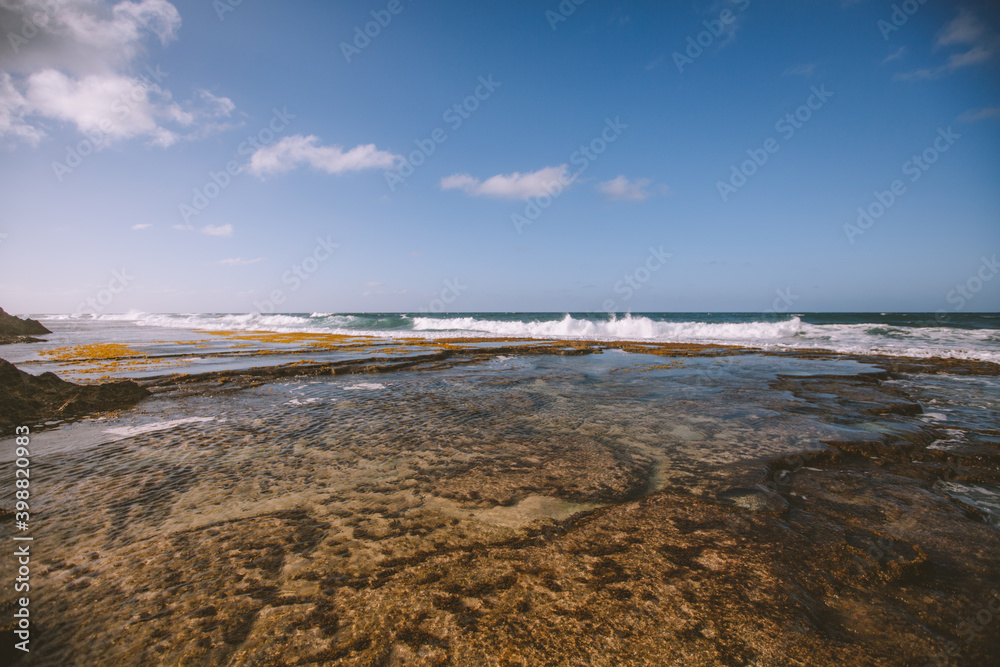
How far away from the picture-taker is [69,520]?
3160 millimetres

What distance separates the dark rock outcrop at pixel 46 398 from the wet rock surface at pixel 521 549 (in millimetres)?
2629

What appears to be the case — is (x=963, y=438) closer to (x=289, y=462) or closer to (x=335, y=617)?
(x=335, y=617)

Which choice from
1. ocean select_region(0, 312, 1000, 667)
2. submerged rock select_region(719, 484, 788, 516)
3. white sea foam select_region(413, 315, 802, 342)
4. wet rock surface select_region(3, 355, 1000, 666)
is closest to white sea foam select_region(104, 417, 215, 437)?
ocean select_region(0, 312, 1000, 667)

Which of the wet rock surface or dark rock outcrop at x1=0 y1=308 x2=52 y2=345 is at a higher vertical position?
dark rock outcrop at x1=0 y1=308 x2=52 y2=345

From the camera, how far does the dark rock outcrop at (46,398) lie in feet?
20.2

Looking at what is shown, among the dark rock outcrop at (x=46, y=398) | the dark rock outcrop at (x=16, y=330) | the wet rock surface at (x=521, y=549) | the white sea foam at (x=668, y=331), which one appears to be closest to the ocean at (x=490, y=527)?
the wet rock surface at (x=521, y=549)

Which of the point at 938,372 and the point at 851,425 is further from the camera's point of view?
Result: the point at 938,372

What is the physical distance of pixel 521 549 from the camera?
272 cm

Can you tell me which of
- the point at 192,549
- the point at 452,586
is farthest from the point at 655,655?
the point at 192,549

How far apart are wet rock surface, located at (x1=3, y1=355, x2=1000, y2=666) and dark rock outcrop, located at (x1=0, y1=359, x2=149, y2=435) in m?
2.63

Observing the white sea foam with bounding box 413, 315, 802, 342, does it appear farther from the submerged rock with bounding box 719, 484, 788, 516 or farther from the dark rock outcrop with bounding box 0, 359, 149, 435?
the submerged rock with bounding box 719, 484, 788, 516

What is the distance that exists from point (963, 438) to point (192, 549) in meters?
9.11

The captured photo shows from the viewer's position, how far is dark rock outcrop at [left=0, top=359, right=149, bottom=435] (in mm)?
6172

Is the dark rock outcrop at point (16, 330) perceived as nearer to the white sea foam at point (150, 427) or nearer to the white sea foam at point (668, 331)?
the white sea foam at point (150, 427)
